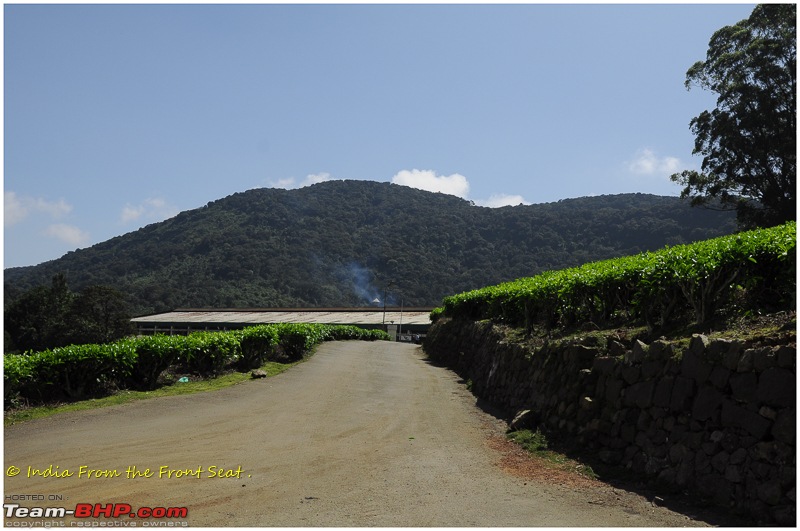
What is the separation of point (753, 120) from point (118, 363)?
3365 centimetres

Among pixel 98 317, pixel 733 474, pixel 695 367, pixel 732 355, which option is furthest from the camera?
pixel 98 317

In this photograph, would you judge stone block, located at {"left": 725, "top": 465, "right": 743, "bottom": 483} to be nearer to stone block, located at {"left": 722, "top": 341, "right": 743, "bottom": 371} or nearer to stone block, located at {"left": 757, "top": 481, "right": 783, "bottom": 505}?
stone block, located at {"left": 757, "top": 481, "right": 783, "bottom": 505}

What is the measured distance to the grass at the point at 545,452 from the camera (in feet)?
23.2

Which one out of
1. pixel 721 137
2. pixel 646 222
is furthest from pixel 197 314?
pixel 646 222

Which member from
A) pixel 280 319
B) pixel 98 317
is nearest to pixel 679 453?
pixel 280 319

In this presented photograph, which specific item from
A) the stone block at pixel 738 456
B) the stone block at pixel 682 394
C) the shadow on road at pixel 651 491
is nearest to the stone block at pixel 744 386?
the stone block at pixel 738 456

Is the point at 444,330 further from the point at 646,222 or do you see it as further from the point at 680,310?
the point at 646,222

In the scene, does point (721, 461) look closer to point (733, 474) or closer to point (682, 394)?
point (733, 474)

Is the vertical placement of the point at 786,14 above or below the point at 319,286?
above

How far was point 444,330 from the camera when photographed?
28.4 m

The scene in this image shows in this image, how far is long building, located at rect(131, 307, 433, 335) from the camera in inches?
2098

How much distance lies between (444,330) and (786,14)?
80.4ft

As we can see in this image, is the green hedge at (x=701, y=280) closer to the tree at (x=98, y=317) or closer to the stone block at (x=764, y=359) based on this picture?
the stone block at (x=764, y=359)

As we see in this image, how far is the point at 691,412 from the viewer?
240 inches
